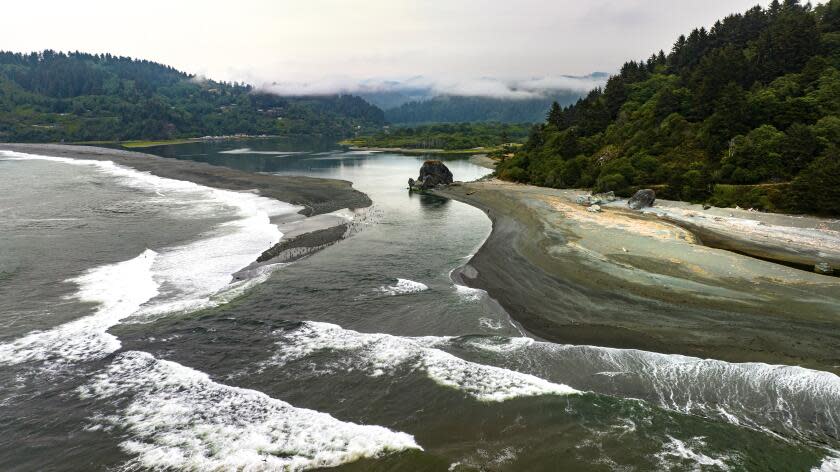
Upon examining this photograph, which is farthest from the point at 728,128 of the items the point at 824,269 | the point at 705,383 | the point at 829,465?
the point at 829,465

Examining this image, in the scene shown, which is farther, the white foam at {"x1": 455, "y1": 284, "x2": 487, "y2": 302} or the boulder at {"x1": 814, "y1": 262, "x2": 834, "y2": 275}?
the boulder at {"x1": 814, "y1": 262, "x2": 834, "y2": 275}

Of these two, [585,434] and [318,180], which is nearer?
[585,434]

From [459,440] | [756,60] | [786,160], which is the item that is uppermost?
[756,60]

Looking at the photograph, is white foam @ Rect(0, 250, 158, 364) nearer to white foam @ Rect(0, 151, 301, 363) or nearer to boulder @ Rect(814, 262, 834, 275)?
white foam @ Rect(0, 151, 301, 363)

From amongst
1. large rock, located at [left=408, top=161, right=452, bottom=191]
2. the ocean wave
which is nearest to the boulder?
the ocean wave

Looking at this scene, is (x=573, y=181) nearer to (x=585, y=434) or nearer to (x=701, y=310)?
(x=701, y=310)

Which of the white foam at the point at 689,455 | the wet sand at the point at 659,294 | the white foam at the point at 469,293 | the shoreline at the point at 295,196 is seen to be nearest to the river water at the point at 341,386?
the white foam at the point at 689,455

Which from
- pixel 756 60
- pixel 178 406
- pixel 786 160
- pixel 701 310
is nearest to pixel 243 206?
pixel 178 406
